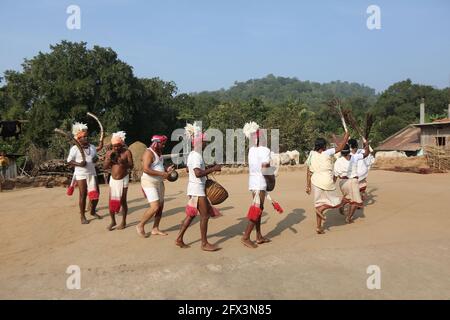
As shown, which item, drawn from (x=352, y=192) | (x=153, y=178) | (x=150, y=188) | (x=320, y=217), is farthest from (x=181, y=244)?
(x=352, y=192)

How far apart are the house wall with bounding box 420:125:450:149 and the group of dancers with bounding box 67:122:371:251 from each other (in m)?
17.5

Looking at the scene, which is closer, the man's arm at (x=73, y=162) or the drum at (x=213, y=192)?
the drum at (x=213, y=192)

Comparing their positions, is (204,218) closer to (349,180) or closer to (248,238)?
(248,238)

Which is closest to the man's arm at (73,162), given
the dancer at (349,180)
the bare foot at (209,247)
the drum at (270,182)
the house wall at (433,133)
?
the bare foot at (209,247)

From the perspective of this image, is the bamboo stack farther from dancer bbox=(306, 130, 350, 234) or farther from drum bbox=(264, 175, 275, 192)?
drum bbox=(264, 175, 275, 192)

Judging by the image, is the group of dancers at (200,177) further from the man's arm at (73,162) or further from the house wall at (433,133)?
the house wall at (433,133)

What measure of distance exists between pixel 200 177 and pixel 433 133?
22.5 metres

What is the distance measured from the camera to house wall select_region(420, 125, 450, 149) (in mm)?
23080

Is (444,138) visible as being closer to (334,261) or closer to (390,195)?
(390,195)

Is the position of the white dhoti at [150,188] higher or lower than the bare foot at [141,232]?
higher

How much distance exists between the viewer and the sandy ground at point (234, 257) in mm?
4156

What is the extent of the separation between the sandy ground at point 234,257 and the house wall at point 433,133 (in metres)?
16.4

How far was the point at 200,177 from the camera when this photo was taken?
216 inches
